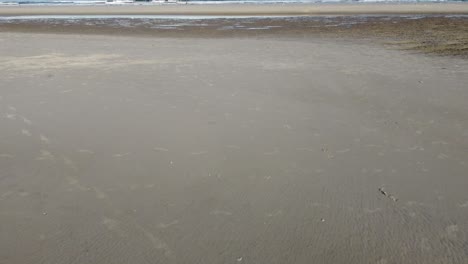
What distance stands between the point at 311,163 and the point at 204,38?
50.9 ft

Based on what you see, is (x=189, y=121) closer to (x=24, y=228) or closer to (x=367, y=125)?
(x=367, y=125)

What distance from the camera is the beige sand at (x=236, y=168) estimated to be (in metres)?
3.61

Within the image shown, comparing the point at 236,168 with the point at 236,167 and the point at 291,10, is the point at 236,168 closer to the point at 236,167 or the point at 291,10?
the point at 236,167

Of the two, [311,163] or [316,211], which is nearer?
[316,211]

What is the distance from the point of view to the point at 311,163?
17.0 ft

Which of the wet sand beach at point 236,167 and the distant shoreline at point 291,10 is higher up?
the distant shoreline at point 291,10

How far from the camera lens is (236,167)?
5102 mm

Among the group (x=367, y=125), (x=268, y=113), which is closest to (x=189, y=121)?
(x=268, y=113)

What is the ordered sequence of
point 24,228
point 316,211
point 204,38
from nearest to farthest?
point 24,228 → point 316,211 → point 204,38

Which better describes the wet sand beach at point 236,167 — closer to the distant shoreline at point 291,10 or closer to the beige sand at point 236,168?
the beige sand at point 236,168

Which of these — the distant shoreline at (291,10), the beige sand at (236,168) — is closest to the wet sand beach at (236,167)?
the beige sand at (236,168)

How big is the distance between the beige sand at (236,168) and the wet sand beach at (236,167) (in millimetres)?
18

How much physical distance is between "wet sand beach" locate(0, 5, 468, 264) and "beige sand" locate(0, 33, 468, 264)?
2cm

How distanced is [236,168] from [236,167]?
29 mm
